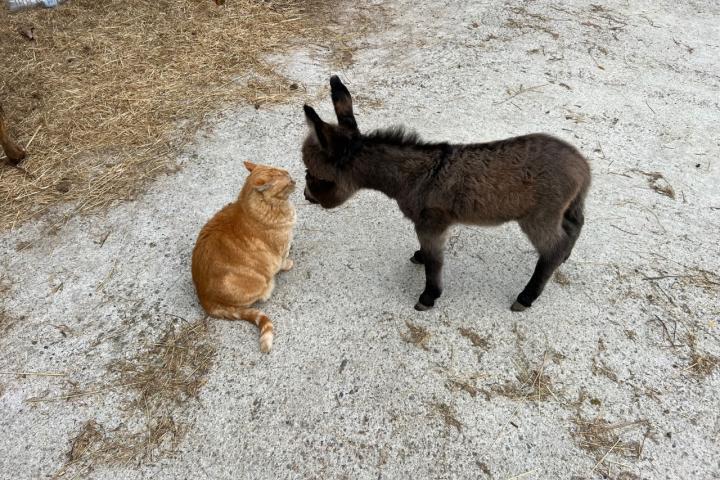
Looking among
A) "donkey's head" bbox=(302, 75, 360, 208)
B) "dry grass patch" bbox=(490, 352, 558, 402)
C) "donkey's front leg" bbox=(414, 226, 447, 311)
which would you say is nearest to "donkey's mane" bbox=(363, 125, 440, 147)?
"donkey's head" bbox=(302, 75, 360, 208)

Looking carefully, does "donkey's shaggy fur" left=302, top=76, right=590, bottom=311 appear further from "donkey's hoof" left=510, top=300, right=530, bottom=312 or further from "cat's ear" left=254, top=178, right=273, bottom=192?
"cat's ear" left=254, top=178, right=273, bottom=192

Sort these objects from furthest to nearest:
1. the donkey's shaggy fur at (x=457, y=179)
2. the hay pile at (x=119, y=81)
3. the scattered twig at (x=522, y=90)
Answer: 1. the scattered twig at (x=522, y=90)
2. the hay pile at (x=119, y=81)
3. the donkey's shaggy fur at (x=457, y=179)

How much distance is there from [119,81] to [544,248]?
548 cm

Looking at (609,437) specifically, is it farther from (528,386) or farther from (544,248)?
(544,248)

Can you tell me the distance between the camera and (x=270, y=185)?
3.21 meters

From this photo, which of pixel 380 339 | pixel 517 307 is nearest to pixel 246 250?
pixel 380 339

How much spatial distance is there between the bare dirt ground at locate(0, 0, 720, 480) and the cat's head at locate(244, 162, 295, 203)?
0.78 metres

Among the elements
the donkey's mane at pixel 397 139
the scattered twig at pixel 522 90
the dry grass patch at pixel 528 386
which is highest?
the donkey's mane at pixel 397 139

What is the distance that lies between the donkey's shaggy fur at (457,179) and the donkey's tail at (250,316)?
102 cm

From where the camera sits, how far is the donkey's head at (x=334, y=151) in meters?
3.07

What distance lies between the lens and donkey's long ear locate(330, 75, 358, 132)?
311 cm

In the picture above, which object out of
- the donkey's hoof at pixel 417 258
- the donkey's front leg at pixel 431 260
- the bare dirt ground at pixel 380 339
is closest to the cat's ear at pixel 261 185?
the bare dirt ground at pixel 380 339

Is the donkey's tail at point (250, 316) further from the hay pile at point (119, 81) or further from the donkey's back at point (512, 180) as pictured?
the hay pile at point (119, 81)

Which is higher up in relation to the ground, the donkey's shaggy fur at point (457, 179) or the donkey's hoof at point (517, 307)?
the donkey's shaggy fur at point (457, 179)
